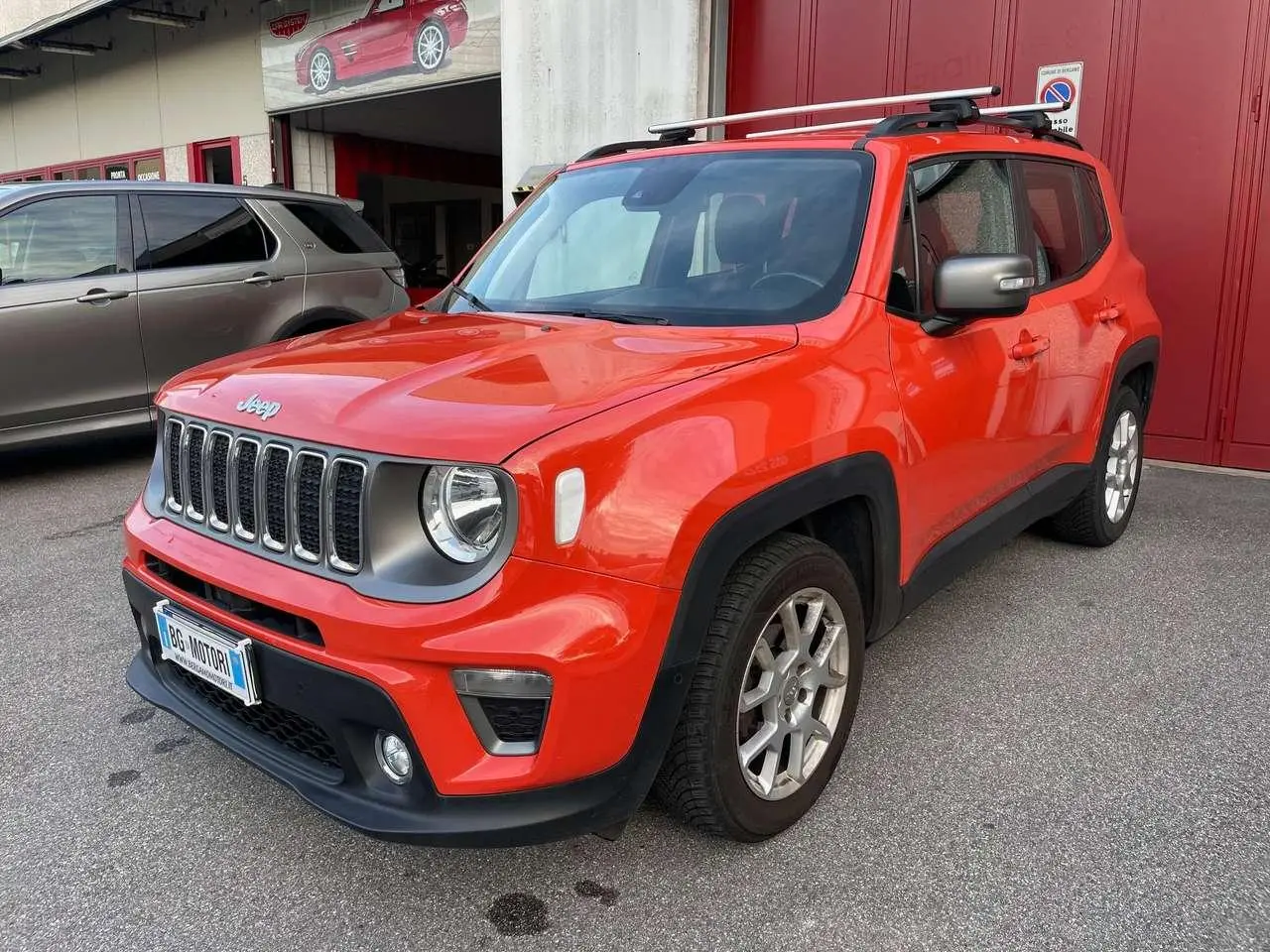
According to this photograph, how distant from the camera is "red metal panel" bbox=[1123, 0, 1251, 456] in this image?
6.13 m

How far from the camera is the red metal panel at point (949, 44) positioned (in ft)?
22.6

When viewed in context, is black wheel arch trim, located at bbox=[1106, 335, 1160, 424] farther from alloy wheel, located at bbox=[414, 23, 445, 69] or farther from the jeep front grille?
alloy wheel, located at bbox=[414, 23, 445, 69]

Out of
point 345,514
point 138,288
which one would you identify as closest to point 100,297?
point 138,288

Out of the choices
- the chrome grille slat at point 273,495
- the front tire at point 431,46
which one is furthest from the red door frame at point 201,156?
the chrome grille slat at point 273,495

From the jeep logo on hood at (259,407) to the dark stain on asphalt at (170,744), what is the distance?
1.23 metres

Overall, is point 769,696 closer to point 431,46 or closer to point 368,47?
point 431,46

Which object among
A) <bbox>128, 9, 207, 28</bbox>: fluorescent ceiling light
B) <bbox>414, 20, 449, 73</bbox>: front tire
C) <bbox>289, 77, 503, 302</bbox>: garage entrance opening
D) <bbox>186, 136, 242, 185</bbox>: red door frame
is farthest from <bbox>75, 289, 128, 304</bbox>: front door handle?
<bbox>128, 9, 207, 28</bbox>: fluorescent ceiling light

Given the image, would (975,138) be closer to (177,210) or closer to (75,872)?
(75,872)

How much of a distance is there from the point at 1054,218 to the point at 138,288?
17.1 feet

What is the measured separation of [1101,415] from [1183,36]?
3551 mm

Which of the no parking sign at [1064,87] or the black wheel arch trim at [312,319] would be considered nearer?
the no parking sign at [1064,87]

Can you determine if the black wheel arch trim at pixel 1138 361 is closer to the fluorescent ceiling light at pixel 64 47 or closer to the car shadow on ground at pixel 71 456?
the car shadow on ground at pixel 71 456

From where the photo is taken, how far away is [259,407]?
2250 mm

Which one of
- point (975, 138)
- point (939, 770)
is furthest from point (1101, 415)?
point (939, 770)
